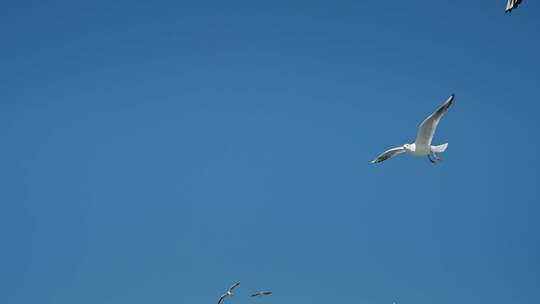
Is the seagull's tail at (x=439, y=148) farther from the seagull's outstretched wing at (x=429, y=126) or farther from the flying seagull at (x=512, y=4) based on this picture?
the flying seagull at (x=512, y=4)

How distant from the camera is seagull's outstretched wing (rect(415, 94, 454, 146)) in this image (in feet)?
79.2

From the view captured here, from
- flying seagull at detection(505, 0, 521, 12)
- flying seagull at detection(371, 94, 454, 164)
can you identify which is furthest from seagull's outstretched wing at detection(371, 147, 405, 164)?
flying seagull at detection(505, 0, 521, 12)

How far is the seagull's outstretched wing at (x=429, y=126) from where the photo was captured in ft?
79.2

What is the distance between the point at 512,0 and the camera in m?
9.58

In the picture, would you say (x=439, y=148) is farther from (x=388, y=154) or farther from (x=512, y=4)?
(x=512, y=4)

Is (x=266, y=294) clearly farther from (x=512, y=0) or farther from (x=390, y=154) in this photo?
(x=512, y=0)

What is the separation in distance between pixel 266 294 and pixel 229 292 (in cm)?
480

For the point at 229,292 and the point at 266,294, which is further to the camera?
the point at 229,292

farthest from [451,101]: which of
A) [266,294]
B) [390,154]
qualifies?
[266,294]

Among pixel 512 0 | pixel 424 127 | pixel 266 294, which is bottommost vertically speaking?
pixel 512 0

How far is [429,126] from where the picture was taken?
82.2 ft

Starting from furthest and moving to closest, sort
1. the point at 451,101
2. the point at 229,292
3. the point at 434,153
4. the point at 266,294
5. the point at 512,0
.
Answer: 1. the point at 229,292
2. the point at 266,294
3. the point at 434,153
4. the point at 451,101
5. the point at 512,0

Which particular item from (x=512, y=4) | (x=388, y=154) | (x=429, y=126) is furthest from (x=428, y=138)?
(x=512, y=4)

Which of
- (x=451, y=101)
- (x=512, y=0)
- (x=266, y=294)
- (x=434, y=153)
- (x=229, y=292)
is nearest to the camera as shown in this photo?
(x=512, y=0)
